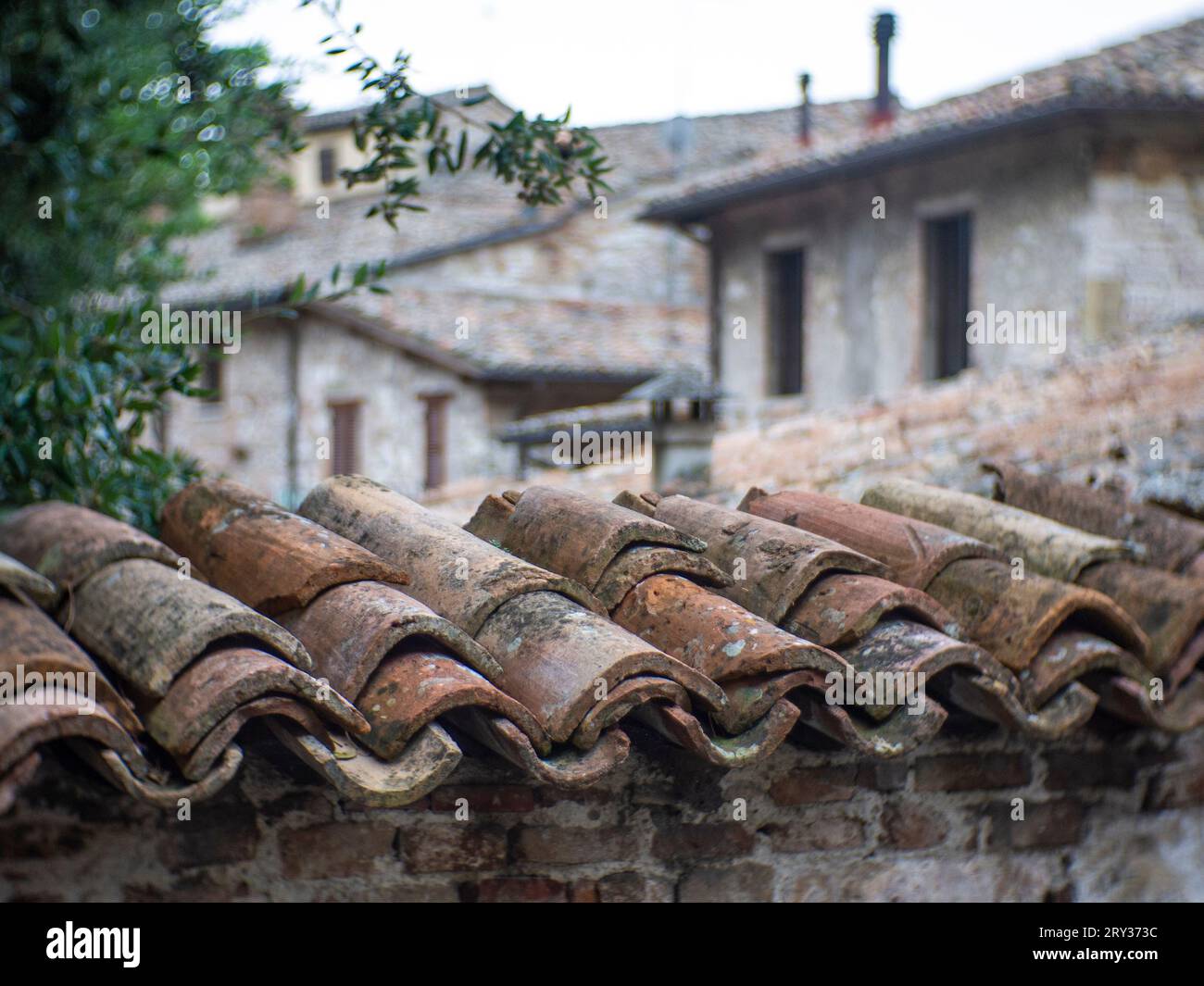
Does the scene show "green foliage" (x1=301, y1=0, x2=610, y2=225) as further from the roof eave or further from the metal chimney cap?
the metal chimney cap

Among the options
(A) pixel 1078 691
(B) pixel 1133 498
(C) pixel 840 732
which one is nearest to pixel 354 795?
(C) pixel 840 732

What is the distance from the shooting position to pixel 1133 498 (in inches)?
151

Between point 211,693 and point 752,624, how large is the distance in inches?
37.5

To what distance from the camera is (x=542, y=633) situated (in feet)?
7.46

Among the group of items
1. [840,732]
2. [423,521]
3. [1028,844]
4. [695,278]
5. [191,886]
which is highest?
[695,278]

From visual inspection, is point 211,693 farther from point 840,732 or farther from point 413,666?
point 840,732

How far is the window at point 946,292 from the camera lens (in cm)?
1363

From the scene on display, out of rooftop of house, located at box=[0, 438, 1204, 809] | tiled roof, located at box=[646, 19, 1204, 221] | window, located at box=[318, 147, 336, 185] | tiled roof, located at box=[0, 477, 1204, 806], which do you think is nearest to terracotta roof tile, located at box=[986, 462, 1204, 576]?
rooftop of house, located at box=[0, 438, 1204, 809]

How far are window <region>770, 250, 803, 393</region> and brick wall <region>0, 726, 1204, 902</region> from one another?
12.7m

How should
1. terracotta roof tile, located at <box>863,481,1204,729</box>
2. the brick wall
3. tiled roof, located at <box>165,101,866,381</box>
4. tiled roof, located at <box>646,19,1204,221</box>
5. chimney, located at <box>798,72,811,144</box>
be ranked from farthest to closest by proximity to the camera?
1. chimney, located at <box>798,72,811,144</box>
2. tiled roof, located at <box>165,101,866,381</box>
3. tiled roof, located at <box>646,19,1204,221</box>
4. terracotta roof tile, located at <box>863,481,1204,729</box>
5. the brick wall

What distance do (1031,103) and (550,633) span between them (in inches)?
413

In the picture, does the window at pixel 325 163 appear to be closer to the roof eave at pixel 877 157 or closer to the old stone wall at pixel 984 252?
the roof eave at pixel 877 157

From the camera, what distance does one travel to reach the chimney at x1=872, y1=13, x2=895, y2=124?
15.9m

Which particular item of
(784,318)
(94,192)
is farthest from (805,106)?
(94,192)
